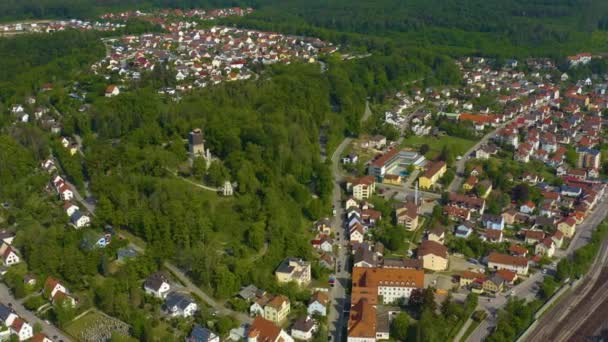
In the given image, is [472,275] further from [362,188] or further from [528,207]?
[362,188]

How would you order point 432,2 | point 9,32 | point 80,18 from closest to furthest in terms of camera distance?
point 9,32, point 80,18, point 432,2

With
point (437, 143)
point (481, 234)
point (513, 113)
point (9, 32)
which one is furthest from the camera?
point (9, 32)

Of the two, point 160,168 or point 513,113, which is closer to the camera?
point 160,168

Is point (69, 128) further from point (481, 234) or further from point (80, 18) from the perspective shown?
point (80, 18)

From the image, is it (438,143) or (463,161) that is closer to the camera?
(463,161)

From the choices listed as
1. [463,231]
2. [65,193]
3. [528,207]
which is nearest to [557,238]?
[528,207]

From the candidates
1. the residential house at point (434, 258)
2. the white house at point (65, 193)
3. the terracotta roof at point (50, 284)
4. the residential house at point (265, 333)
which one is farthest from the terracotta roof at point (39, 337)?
the residential house at point (434, 258)

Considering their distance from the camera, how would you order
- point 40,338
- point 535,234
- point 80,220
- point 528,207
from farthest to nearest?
point 528,207 → point 535,234 → point 80,220 → point 40,338

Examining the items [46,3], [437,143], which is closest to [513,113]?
[437,143]
